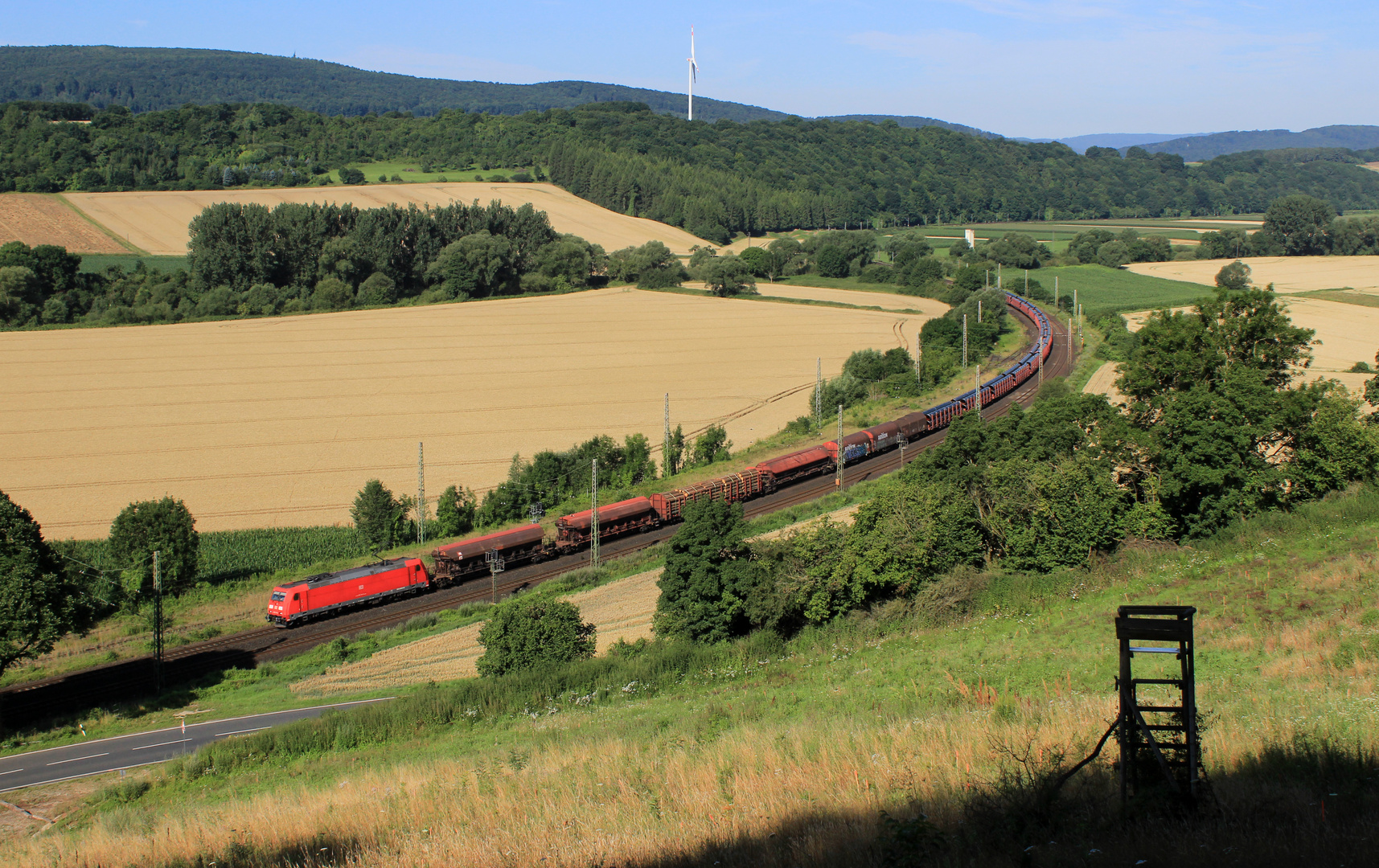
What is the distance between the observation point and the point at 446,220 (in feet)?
381

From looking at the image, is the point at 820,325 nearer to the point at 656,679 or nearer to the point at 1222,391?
the point at 1222,391

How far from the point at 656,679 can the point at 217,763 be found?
9966 millimetres

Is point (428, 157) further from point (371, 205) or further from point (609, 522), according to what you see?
point (609, 522)

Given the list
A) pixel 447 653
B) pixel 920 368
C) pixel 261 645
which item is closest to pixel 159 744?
pixel 447 653

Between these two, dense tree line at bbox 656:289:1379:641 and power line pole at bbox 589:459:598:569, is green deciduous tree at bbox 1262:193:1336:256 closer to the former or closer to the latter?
dense tree line at bbox 656:289:1379:641

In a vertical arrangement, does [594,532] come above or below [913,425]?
below

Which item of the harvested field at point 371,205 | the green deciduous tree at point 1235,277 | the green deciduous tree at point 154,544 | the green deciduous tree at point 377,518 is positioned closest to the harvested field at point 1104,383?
the green deciduous tree at point 377,518

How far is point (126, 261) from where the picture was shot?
11025cm

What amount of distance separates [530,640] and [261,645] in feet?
45.1

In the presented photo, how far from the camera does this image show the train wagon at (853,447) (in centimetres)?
5269

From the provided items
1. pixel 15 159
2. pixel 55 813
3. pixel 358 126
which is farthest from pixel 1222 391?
pixel 358 126

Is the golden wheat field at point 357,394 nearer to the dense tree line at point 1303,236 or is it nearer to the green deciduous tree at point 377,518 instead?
the green deciduous tree at point 377,518

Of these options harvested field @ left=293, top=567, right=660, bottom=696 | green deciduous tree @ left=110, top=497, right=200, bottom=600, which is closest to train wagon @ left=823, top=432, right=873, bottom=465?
harvested field @ left=293, top=567, right=660, bottom=696

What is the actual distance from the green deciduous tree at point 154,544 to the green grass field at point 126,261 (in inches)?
2963
